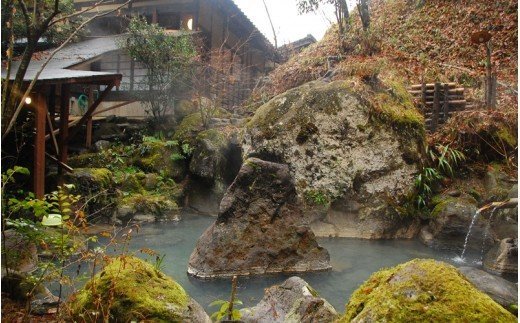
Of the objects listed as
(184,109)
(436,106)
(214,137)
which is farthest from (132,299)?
(184,109)

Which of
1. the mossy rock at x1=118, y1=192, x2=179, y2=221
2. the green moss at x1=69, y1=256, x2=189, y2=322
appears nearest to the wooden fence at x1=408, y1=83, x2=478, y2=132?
the mossy rock at x1=118, y1=192, x2=179, y2=221

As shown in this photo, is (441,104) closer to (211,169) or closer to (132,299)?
(211,169)

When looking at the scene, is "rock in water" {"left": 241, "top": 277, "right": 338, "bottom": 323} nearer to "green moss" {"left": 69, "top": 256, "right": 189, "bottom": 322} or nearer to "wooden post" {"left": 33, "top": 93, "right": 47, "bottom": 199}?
"green moss" {"left": 69, "top": 256, "right": 189, "bottom": 322}

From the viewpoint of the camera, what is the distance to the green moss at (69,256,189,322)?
3061 mm

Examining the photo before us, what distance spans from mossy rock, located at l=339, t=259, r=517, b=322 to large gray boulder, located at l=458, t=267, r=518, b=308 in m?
2.61

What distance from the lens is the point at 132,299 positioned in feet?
10.2

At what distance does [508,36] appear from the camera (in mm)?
15156

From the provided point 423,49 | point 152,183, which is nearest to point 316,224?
point 152,183

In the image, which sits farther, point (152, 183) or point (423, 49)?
point (423, 49)

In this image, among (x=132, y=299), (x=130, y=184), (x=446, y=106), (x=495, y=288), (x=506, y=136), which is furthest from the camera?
(x=130, y=184)

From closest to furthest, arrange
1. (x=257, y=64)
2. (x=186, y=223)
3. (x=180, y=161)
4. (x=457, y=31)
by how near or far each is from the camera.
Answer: (x=186, y=223)
(x=180, y=161)
(x=457, y=31)
(x=257, y=64)

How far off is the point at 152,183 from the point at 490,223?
961 centimetres

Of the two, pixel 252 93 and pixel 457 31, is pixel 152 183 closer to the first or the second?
pixel 252 93

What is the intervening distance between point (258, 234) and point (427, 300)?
4.59m
